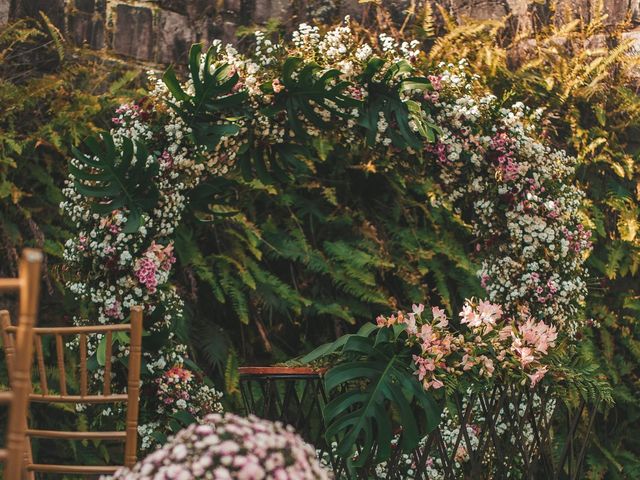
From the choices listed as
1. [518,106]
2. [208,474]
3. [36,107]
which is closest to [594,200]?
[518,106]

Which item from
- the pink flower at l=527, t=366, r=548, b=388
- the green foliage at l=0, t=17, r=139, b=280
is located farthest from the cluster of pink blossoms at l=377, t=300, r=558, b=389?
the green foliage at l=0, t=17, r=139, b=280

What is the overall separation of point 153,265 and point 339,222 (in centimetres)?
151

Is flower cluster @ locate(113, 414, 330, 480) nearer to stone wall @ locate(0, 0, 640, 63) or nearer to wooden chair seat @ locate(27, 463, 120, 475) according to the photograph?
wooden chair seat @ locate(27, 463, 120, 475)

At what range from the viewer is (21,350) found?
122 centimetres

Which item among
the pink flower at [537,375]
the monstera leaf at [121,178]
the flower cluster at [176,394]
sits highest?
the monstera leaf at [121,178]

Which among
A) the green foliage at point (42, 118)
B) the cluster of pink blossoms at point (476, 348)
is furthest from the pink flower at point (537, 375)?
the green foliage at point (42, 118)

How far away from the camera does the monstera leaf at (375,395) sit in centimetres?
248

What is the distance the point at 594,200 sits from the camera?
477 centimetres

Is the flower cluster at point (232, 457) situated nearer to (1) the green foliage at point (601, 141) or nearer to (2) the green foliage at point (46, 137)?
(2) the green foliage at point (46, 137)

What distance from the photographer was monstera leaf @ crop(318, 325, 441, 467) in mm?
2479

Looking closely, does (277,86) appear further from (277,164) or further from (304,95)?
(277,164)

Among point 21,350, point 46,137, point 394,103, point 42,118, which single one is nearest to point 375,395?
point 394,103

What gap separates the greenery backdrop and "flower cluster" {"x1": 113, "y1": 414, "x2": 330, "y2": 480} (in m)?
2.32

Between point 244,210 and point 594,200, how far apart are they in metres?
1.89
